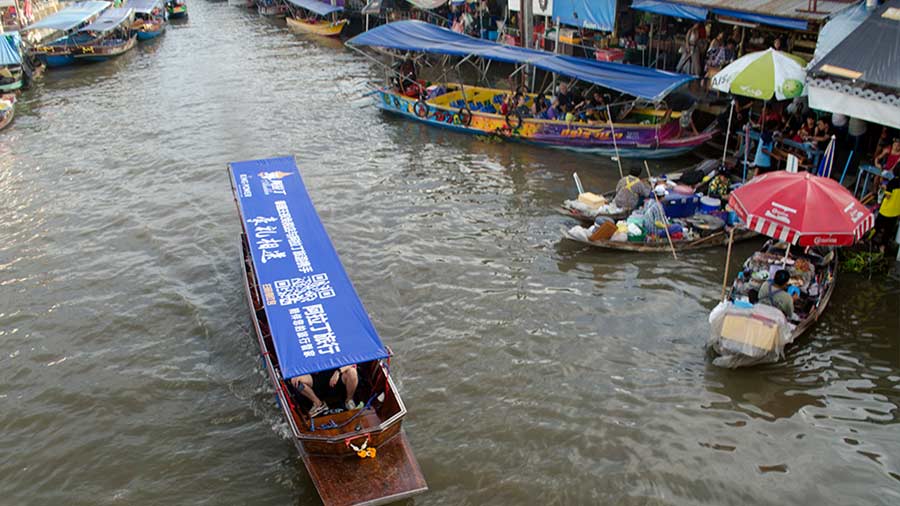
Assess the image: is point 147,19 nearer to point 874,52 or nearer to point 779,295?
point 874,52

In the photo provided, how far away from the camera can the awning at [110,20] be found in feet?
112

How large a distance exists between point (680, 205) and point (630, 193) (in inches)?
40.1

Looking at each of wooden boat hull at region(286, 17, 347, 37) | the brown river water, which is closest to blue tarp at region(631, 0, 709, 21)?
the brown river water

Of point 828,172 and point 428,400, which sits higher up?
point 828,172

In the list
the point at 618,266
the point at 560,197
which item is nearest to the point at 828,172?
the point at 618,266

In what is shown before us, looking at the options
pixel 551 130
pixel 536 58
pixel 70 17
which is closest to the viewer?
pixel 551 130

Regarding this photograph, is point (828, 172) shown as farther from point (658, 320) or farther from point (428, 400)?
point (428, 400)

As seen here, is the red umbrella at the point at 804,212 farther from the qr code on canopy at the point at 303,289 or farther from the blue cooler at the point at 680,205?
the qr code on canopy at the point at 303,289

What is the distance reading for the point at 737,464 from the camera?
9.12 meters

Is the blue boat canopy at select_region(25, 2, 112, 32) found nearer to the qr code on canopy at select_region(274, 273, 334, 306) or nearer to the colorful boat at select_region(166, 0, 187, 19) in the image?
the colorful boat at select_region(166, 0, 187, 19)

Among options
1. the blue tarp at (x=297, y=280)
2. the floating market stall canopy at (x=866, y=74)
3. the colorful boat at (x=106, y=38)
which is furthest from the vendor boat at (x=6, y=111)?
the floating market stall canopy at (x=866, y=74)

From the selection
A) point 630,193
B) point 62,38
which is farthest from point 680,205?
point 62,38

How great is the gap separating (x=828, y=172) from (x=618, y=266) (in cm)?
416

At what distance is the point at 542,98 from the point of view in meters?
20.2
